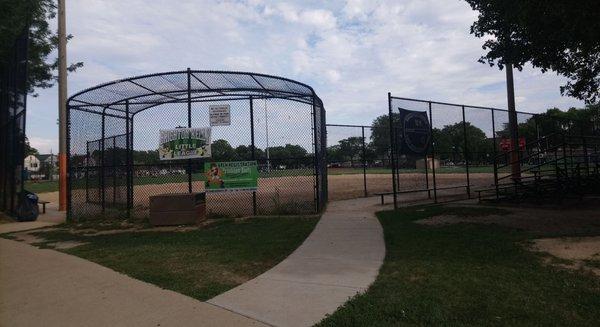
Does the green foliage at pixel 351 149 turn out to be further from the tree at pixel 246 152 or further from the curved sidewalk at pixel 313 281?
the curved sidewalk at pixel 313 281

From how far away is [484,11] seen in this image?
1103 centimetres

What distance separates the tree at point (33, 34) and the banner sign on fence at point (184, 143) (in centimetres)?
563

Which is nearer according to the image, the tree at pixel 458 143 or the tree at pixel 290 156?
the tree at pixel 290 156

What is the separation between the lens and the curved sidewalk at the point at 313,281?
14.4ft

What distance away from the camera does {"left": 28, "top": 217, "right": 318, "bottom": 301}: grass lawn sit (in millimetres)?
5633

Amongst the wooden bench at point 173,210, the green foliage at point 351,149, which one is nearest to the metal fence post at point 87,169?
the wooden bench at point 173,210

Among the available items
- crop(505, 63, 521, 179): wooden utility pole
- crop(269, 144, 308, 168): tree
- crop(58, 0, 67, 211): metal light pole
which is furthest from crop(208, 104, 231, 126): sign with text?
crop(505, 63, 521, 179): wooden utility pole

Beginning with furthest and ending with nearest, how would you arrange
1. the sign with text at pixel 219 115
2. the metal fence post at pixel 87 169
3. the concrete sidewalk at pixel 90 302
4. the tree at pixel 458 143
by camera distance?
the tree at pixel 458 143 < the metal fence post at pixel 87 169 < the sign with text at pixel 219 115 < the concrete sidewalk at pixel 90 302

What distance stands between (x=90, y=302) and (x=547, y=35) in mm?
9772

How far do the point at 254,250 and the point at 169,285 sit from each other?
2076 mm

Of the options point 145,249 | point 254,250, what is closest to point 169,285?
point 254,250

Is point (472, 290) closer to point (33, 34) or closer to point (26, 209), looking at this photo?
point (26, 209)

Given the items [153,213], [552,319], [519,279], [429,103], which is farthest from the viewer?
[429,103]

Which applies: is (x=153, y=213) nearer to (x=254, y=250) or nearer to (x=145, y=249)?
(x=145, y=249)
